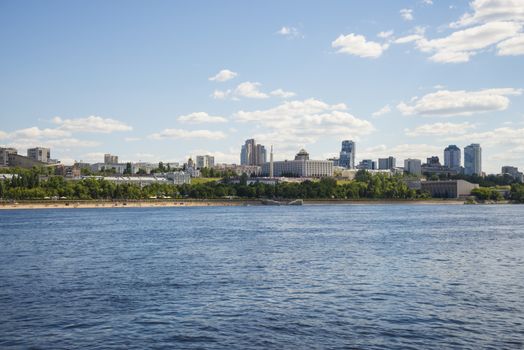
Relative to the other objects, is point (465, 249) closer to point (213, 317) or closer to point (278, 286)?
point (278, 286)

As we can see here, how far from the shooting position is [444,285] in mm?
32438

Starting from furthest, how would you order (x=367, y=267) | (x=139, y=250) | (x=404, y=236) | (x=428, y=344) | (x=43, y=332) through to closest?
(x=404, y=236) → (x=139, y=250) → (x=367, y=267) → (x=43, y=332) → (x=428, y=344)

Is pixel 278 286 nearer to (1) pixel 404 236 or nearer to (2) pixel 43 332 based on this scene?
(2) pixel 43 332

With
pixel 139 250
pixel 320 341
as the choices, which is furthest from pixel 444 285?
pixel 139 250

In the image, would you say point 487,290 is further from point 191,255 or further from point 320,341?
point 191,255

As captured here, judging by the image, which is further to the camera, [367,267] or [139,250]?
[139,250]

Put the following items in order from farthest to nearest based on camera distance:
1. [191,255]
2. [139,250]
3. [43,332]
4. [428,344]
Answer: [139,250]
[191,255]
[43,332]
[428,344]

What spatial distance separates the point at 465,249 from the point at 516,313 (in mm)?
27126

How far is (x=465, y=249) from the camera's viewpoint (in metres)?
52.0

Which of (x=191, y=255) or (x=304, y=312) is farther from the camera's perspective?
(x=191, y=255)

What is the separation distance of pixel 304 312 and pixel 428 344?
604 centimetres

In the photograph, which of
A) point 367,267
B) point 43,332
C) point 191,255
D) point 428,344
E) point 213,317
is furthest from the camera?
point 191,255

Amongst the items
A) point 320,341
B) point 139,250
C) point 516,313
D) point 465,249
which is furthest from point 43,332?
point 465,249

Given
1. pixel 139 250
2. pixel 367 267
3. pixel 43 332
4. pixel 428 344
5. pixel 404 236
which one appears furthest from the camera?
pixel 404 236
